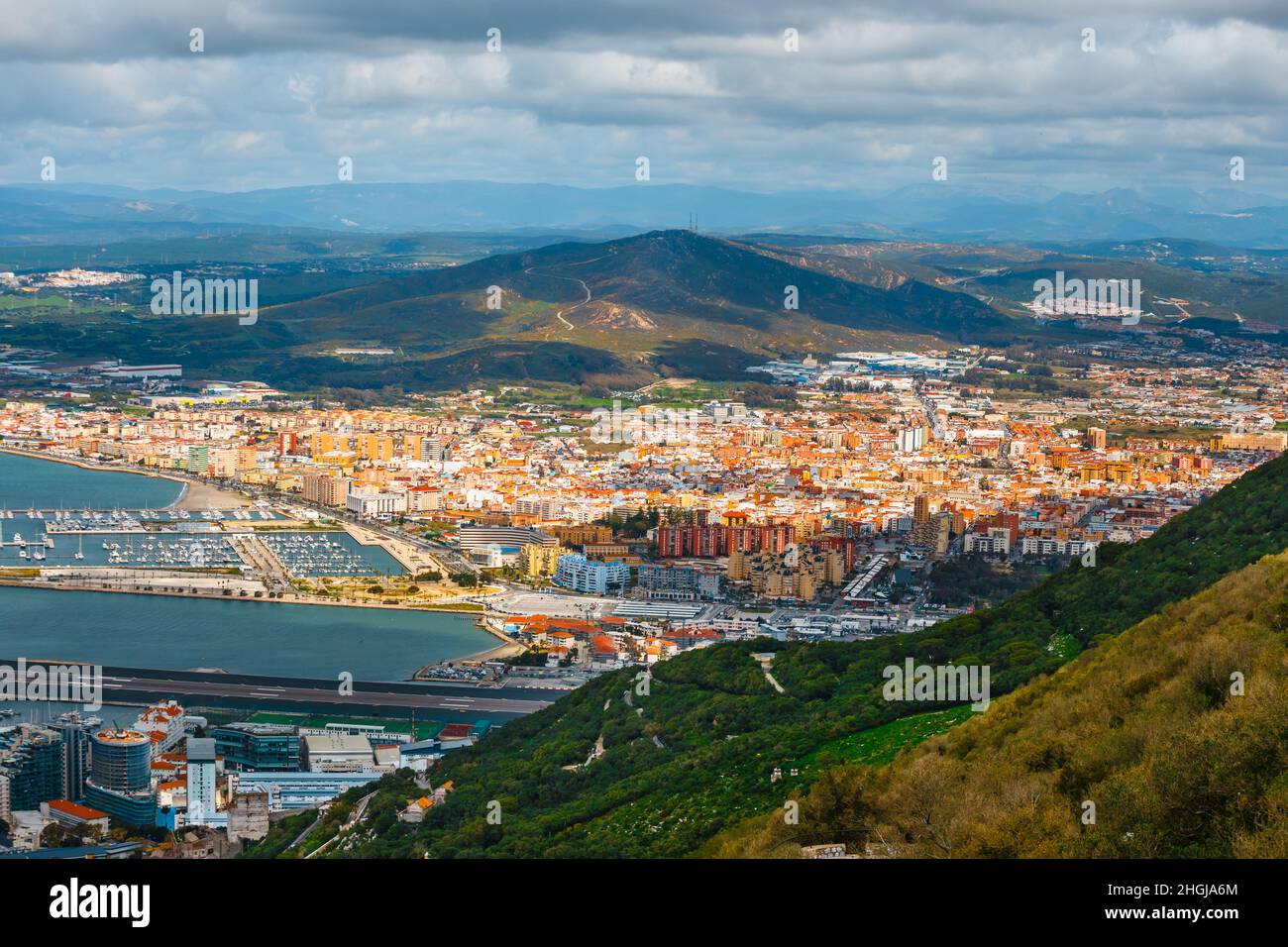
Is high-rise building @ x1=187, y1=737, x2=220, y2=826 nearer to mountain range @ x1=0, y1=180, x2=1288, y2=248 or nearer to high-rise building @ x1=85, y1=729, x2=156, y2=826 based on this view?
high-rise building @ x1=85, y1=729, x2=156, y2=826

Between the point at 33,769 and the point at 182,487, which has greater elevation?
the point at 182,487

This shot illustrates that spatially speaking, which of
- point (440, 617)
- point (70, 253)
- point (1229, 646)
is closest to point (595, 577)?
point (440, 617)

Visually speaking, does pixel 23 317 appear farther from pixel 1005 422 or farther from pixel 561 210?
pixel 561 210

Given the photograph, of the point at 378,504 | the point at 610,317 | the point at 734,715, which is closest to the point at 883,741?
the point at 734,715

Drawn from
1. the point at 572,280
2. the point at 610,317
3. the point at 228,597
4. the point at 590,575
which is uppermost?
the point at 572,280

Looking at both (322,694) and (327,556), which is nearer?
(322,694)

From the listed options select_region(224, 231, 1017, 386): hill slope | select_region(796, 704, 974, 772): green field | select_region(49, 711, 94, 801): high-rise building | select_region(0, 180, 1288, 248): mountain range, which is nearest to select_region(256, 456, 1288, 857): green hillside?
select_region(796, 704, 974, 772): green field

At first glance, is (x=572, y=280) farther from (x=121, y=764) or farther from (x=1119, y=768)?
(x=1119, y=768)

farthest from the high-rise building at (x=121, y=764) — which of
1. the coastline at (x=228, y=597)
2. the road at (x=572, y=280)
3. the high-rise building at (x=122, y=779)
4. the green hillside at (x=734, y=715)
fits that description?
the road at (x=572, y=280)
